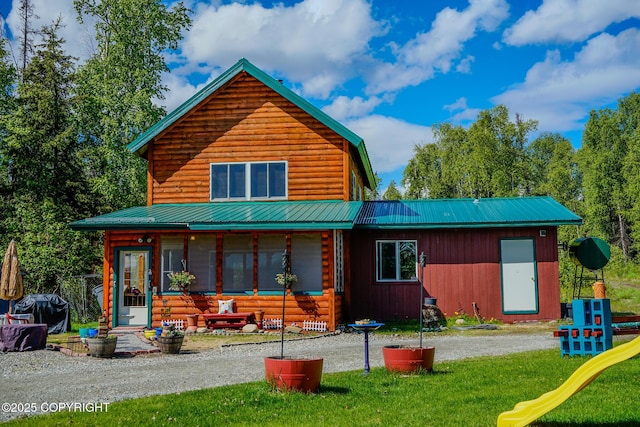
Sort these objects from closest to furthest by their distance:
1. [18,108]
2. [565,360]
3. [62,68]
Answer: [565,360]
[18,108]
[62,68]

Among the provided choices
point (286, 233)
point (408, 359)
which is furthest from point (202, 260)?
point (408, 359)

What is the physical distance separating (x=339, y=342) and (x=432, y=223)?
532cm

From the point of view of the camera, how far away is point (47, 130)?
94.9 ft

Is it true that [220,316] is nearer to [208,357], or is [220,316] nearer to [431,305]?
[208,357]

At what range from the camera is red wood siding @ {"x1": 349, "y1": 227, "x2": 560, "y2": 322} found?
62.0 ft

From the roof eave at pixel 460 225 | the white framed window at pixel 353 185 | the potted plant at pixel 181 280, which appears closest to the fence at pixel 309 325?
the potted plant at pixel 181 280

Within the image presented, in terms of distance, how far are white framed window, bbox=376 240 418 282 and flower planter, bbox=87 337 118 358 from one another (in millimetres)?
8984

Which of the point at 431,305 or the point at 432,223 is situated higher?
the point at 432,223

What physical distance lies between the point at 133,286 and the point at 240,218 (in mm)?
4738

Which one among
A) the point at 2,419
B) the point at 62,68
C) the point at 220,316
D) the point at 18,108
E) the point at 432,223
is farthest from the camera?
the point at 62,68

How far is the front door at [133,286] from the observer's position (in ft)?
61.8

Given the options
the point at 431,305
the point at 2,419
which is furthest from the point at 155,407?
the point at 431,305

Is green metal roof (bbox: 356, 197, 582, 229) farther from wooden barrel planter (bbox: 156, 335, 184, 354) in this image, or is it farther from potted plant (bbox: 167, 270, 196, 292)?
wooden barrel planter (bbox: 156, 335, 184, 354)

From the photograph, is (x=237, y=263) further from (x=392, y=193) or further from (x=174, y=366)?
(x=392, y=193)
